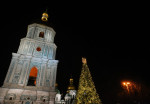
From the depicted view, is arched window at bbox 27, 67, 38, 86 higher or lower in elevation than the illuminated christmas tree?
higher

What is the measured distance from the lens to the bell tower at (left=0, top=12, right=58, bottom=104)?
15725 millimetres

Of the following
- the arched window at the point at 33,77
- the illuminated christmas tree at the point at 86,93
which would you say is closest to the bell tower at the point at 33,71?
the arched window at the point at 33,77

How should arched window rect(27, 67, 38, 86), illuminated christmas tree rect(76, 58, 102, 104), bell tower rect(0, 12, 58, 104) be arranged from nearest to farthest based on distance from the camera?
bell tower rect(0, 12, 58, 104) → illuminated christmas tree rect(76, 58, 102, 104) → arched window rect(27, 67, 38, 86)

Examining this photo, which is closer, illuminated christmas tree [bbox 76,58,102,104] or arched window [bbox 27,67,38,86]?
illuminated christmas tree [bbox 76,58,102,104]

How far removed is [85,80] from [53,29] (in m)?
11.5

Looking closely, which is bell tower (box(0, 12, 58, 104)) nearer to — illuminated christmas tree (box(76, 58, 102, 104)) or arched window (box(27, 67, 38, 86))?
arched window (box(27, 67, 38, 86))

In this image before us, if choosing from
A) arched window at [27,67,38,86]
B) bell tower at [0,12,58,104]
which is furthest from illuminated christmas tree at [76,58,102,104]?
arched window at [27,67,38,86]

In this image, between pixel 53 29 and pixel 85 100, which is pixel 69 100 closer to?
pixel 85 100

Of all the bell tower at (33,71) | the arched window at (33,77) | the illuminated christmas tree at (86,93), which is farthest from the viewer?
the arched window at (33,77)

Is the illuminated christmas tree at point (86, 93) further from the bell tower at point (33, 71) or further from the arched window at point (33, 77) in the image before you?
the arched window at point (33, 77)

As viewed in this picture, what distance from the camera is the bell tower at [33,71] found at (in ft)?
51.6

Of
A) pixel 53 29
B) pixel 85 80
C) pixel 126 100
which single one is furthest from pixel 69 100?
pixel 53 29

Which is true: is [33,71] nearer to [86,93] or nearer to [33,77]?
[33,77]

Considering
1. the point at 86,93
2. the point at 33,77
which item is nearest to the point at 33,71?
the point at 33,77
